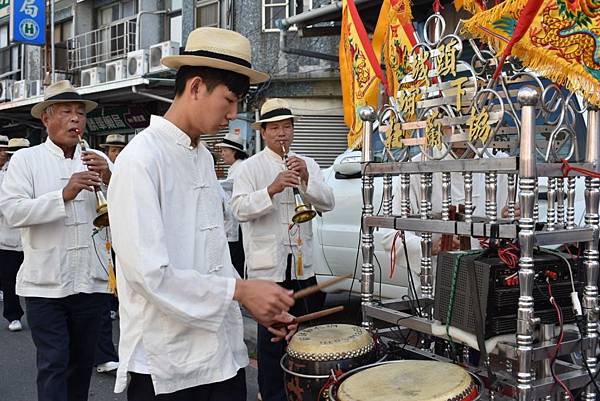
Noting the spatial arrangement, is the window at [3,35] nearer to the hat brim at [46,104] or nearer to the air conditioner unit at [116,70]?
the air conditioner unit at [116,70]

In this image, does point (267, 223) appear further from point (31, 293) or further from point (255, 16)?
point (255, 16)

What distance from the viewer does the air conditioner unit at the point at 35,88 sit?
19.0 m

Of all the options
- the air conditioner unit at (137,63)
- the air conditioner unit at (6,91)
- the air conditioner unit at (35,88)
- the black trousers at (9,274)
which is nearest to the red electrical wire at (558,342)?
the black trousers at (9,274)

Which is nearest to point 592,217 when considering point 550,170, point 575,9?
point 550,170

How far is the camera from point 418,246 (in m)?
4.02

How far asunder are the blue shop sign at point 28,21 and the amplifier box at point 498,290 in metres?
16.5

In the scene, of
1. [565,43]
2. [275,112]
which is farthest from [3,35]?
[565,43]

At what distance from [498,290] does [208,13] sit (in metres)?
14.2

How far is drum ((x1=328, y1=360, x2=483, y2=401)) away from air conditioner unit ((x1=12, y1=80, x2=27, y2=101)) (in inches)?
750

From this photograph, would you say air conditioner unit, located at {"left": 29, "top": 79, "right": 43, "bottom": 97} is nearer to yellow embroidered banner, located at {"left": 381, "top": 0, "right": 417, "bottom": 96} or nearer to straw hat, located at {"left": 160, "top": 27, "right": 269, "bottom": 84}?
yellow embroidered banner, located at {"left": 381, "top": 0, "right": 417, "bottom": 96}

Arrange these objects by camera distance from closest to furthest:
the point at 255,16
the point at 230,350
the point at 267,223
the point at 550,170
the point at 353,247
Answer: the point at 230,350
the point at 550,170
the point at 267,223
the point at 353,247
the point at 255,16

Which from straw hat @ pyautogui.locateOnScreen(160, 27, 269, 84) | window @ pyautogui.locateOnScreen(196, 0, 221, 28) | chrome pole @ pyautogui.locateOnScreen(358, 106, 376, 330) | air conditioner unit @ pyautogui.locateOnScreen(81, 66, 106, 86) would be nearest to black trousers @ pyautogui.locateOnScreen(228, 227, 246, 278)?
chrome pole @ pyautogui.locateOnScreen(358, 106, 376, 330)

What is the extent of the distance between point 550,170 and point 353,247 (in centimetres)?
421

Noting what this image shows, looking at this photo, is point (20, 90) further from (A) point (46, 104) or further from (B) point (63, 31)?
(A) point (46, 104)
